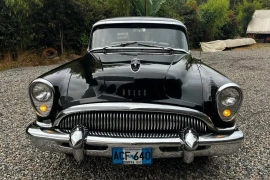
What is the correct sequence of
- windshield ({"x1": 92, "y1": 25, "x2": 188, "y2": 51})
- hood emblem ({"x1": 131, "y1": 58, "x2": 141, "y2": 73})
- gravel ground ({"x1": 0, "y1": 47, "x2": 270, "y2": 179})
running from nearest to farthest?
hood emblem ({"x1": 131, "y1": 58, "x2": 141, "y2": 73})
gravel ground ({"x1": 0, "y1": 47, "x2": 270, "y2": 179})
windshield ({"x1": 92, "y1": 25, "x2": 188, "y2": 51})

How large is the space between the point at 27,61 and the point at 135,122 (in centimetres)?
998

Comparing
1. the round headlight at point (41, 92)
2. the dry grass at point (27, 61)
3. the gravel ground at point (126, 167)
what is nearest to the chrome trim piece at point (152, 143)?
the round headlight at point (41, 92)

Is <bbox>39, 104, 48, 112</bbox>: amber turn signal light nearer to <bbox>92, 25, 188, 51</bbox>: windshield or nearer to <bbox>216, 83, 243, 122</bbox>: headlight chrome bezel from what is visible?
<bbox>92, 25, 188, 51</bbox>: windshield

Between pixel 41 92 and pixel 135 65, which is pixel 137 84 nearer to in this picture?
pixel 135 65

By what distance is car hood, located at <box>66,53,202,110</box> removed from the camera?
2410mm

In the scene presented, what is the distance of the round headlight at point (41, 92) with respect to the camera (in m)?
2.55

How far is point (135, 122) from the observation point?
Result: 237 centimetres

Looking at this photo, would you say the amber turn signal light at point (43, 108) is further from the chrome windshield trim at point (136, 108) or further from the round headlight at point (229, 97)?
the round headlight at point (229, 97)

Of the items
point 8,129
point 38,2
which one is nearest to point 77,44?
point 38,2

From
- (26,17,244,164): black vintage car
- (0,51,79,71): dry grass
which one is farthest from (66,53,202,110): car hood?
(0,51,79,71): dry grass

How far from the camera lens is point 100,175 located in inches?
110

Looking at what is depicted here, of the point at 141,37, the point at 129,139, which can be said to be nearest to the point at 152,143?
the point at 129,139

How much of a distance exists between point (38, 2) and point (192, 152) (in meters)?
10.3

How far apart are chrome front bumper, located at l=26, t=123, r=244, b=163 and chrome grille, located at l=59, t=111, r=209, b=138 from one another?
0.09m
